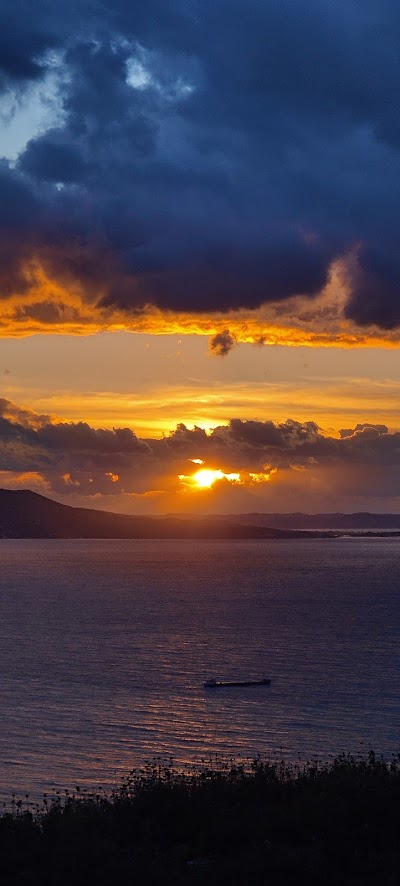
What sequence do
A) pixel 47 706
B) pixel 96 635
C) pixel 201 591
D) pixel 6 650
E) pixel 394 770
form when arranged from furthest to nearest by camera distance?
pixel 201 591 < pixel 96 635 < pixel 6 650 < pixel 47 706 < pixel 394 770

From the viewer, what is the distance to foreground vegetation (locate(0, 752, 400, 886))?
78.8 ft

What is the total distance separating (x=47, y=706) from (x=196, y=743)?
15.1 metres

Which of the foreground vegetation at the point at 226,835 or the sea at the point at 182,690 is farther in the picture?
the sea at the point at 182,690

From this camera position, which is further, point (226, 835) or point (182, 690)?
point (182, 690)

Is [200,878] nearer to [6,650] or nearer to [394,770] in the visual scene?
[394,770]

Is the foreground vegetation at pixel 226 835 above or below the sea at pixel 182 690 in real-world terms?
above

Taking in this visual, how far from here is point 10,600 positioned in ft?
567

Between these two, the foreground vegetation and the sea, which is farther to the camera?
the sea

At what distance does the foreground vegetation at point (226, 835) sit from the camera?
78.8ft

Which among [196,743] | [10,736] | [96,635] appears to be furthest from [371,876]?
[96,635]

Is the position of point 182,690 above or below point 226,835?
below

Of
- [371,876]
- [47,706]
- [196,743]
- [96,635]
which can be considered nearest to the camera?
[371,876]

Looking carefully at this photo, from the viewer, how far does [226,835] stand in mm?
27891

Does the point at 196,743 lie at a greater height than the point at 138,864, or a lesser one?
lesser
